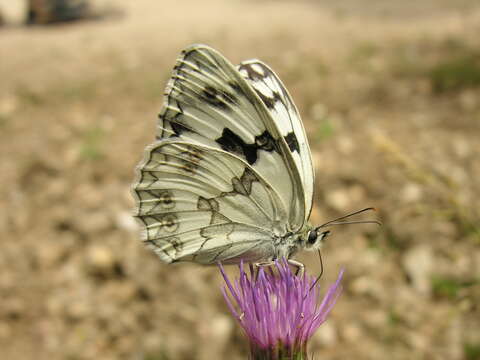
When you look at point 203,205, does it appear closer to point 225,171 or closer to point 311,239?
point 225,171

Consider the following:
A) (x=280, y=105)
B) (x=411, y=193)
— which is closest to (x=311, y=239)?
(x=280, y=105)

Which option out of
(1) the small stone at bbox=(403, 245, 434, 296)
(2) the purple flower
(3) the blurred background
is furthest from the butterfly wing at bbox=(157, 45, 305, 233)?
(1) the small stone at bbox=(403, 245, 434, 296)

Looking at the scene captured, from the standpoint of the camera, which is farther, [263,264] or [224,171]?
[224,171]

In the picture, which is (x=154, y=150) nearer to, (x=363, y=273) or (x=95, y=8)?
(x=363, y=273)

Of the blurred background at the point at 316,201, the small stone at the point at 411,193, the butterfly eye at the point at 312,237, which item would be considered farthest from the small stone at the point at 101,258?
the small stone at the point at 411,193

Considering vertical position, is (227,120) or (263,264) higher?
(227,120)

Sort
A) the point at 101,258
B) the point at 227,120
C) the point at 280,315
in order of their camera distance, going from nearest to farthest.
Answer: the point at 280,315 → the point at 227,120 → the point at 101,258

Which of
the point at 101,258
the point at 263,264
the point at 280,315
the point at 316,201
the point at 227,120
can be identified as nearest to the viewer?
the point at 280,315

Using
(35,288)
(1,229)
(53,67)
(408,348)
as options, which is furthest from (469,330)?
(53,67)

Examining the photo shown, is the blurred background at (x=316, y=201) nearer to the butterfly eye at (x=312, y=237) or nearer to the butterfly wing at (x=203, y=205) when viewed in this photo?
the butterfly eye at (x=312, y=237)

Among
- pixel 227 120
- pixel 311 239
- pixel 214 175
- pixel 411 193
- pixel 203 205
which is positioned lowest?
pixel 311 239
